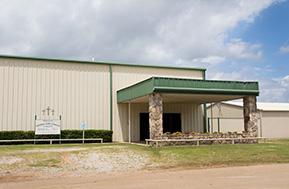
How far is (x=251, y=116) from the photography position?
841 inches

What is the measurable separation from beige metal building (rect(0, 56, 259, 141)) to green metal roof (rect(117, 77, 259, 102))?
0.19 feet

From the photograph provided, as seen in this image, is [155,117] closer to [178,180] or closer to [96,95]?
[96,95]

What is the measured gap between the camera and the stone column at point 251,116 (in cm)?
2123

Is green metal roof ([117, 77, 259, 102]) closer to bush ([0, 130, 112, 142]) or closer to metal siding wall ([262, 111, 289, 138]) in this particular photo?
bush ([0, 130, 112, 142])

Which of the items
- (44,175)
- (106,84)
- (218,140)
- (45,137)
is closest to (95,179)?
(44,175)

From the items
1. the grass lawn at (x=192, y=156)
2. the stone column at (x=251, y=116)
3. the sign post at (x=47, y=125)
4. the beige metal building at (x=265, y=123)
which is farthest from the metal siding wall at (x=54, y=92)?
the beige metal building at (x=265, y=123)

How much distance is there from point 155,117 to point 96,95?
7.49m

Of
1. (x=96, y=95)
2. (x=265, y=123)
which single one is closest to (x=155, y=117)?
(x=96, y=95)

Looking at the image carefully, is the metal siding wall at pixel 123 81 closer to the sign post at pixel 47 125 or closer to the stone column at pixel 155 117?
the sign post at pixel 47 125

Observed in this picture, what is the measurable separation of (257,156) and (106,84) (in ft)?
43.2

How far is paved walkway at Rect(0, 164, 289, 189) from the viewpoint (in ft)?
31.0

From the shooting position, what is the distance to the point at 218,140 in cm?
2003

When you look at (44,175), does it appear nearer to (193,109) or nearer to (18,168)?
(18,168)

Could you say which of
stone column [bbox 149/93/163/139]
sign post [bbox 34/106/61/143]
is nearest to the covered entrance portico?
stone column [bbox 149/93/163/139]
